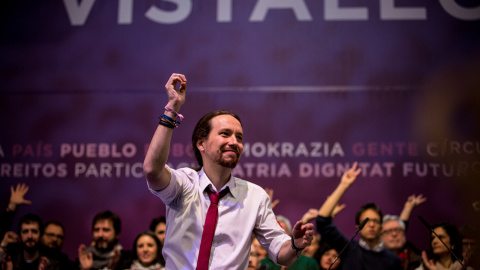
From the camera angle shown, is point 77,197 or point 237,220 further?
point 77,197

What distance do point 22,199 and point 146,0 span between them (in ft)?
7.84

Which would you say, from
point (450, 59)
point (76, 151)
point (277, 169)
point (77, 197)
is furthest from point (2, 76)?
point (450, 59)

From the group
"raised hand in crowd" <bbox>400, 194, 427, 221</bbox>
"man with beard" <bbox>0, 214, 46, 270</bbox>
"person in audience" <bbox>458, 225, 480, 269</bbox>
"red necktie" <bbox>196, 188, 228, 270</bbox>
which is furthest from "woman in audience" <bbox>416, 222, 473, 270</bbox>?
"man with beard" <bbox>0, 214, 46, 270</bbox>

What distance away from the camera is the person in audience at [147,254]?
414cm

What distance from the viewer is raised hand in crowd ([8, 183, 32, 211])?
4968 mm

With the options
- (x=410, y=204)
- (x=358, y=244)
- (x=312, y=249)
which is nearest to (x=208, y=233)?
(x=358, y=244)

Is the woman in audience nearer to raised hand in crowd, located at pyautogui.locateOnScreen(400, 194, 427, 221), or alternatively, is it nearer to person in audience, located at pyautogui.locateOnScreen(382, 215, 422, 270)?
person in audience, located at pyautogui.locateOnScreen(382, 215, 422, 270)

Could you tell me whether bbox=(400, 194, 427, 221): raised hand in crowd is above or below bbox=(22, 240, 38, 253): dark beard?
above

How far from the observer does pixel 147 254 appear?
4.16 m

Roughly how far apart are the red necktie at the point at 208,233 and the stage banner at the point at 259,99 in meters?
2.96

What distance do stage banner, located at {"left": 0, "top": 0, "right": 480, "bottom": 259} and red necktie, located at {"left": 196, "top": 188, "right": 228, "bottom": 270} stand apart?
2957 millimetres

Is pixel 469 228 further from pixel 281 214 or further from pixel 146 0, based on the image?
pixel 146 0

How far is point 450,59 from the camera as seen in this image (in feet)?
16.8

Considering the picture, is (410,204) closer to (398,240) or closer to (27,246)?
(398,240)
